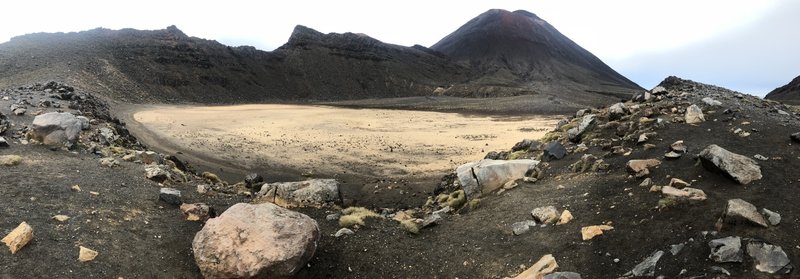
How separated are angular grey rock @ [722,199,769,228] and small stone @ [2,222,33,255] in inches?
→ 445

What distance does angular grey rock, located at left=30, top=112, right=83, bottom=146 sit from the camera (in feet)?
49.5

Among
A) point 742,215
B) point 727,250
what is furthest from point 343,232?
point 742,215

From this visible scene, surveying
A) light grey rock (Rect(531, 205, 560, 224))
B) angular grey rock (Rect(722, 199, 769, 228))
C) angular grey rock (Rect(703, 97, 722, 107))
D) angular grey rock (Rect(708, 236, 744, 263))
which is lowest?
light grey rock (Rect(531, 205, 560, 224))

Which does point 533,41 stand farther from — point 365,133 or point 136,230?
point 136,230

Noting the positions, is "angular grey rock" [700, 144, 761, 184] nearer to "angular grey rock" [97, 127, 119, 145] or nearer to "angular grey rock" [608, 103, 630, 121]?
"angular grey rock" [608, 103, 630, 121]

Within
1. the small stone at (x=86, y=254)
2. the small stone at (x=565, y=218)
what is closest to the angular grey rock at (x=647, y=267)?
the small stone at (x=565, y=218)

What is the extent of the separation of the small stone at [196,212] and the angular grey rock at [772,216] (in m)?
10.4

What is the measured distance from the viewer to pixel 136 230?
974 centimetres

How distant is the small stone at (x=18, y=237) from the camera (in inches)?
321

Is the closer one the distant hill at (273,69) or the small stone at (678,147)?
the small stone at (678,147)

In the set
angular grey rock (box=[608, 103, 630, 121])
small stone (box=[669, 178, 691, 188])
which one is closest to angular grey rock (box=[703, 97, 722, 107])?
angular grey rock (box=[608, 103, 630, 121])

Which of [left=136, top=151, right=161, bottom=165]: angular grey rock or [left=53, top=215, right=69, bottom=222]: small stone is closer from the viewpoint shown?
[left=53, top=215, right=69, bottom=222]: small stone

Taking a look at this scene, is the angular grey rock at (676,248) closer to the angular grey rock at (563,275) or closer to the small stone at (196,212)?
the angular grey rock at (563,275)

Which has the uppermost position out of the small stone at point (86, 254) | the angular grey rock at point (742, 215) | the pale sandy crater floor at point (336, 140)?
the angular grey rock at point (742, 215)
